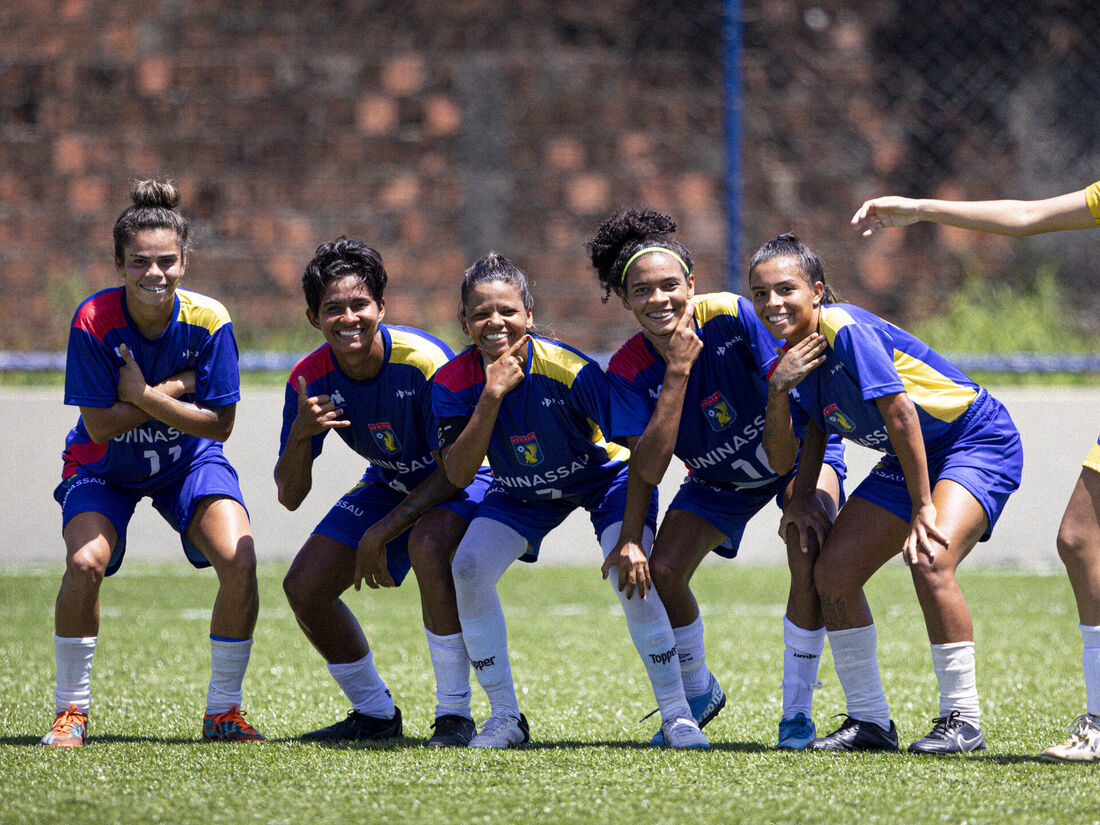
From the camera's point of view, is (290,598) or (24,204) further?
(24,204)

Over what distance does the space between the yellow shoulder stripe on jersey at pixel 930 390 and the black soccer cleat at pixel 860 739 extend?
865 millimetres

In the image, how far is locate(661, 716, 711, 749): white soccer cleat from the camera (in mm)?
3324

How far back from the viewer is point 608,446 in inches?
142

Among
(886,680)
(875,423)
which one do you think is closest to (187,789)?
(875,423)

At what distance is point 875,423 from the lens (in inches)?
128

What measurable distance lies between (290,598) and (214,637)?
245mm

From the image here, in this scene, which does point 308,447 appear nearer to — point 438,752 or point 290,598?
point 290,598

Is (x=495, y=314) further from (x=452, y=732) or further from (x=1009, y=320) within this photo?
(x=1009, y=320)

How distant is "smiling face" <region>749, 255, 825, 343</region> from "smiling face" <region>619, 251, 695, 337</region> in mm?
218

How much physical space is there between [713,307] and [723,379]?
21 cm

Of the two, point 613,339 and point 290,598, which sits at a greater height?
point 613,339

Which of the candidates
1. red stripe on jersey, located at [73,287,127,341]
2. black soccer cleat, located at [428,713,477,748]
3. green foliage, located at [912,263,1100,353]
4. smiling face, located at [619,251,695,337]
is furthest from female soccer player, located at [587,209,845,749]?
green foliage, located at [912,263,1100,353]

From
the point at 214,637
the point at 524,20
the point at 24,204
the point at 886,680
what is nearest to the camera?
the point at 214,637

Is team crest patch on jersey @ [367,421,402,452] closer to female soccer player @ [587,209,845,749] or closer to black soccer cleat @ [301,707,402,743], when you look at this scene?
female soccer player @ [587,209,845,749]
